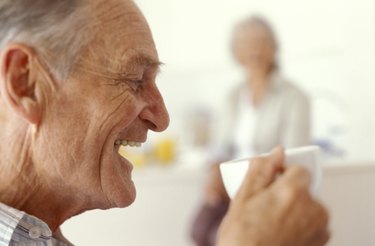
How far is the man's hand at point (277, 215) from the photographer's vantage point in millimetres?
571

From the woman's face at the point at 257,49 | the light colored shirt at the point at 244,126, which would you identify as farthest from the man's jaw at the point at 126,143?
the woman's face at the point at 257,49

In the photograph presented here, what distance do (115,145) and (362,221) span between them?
487 millimetres

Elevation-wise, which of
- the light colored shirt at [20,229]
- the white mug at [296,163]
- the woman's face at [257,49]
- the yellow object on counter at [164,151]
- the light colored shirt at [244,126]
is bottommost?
the yellow object on counter at [164,151]

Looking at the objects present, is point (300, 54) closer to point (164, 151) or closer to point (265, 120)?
point (164, 151)

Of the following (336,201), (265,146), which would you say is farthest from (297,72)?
(336,201)

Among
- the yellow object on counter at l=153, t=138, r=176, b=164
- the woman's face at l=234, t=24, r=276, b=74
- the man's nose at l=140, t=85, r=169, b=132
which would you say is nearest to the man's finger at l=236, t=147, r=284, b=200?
the man's nose at l=140, t=85, r=169, b=132

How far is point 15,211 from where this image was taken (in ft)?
2.00

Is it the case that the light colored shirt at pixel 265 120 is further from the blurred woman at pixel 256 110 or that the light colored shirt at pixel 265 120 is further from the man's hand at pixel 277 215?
the man's hand at pixel 277 215

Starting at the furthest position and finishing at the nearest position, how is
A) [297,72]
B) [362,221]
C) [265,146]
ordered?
1. [297,72]
2. [265,146]
3. [362,221]

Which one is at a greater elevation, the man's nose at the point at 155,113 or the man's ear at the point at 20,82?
the man's ear at the point at 20,82

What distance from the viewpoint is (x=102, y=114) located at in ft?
2.05

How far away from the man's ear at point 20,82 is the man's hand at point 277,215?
0.21 metres

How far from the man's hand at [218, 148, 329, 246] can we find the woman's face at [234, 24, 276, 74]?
4.78ft

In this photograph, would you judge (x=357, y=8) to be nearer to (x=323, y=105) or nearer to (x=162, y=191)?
(x=323, y=105)
